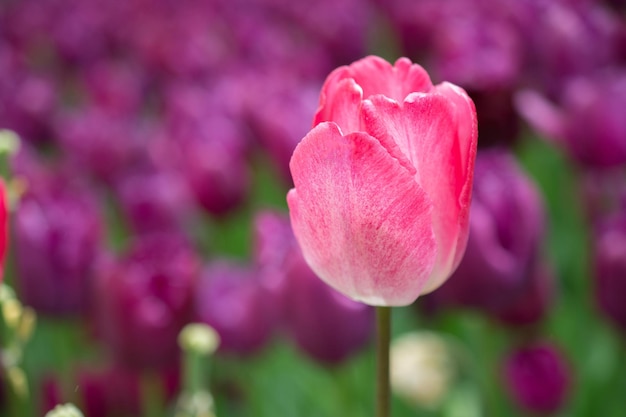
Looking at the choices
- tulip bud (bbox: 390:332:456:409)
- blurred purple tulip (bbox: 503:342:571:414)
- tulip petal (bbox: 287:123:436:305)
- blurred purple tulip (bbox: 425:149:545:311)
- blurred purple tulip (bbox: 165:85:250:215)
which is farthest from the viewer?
blurred purple tulip (bbox: 165:85:250:215)

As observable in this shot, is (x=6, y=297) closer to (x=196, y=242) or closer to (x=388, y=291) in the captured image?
(x=388, y=291)

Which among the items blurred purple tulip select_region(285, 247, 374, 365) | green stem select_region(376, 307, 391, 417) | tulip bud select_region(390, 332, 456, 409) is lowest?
tulip bud select_region(390, 332, 456, 409)

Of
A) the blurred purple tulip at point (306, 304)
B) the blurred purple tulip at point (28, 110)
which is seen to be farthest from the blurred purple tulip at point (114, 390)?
the blurred purple tulip at point (28, 110)

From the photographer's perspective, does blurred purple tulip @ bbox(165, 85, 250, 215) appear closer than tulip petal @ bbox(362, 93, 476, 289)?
No

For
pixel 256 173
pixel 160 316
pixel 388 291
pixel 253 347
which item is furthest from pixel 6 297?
pixel 256 173

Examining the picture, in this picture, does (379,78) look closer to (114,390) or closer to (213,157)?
(114,390)

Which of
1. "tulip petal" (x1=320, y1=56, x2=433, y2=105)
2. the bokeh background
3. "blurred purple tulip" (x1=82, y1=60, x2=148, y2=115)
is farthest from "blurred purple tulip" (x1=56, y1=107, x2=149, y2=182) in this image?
"tulip petal" (x1=320, y1=56, x2=433, y2=105)

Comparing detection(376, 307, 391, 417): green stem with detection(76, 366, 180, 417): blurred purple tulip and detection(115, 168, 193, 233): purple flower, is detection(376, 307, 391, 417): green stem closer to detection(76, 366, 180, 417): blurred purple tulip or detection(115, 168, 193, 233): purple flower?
detection(76, 366, 180, 417): blurred purple tulip
